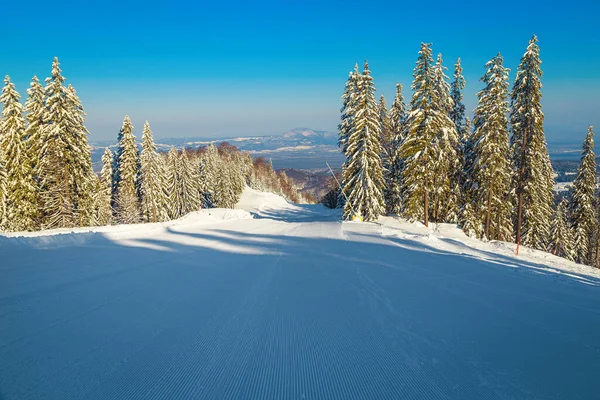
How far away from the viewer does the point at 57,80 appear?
22891 millimetres

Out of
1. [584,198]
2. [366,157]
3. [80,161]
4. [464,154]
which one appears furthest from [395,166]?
[80,161]

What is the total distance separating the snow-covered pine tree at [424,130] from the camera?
24172 millimetres

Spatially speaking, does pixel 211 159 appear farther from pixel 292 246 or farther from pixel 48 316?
pixel 48 316

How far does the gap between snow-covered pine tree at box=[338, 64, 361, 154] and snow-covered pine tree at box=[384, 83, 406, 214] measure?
5170 millimetres

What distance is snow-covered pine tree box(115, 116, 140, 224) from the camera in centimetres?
3569

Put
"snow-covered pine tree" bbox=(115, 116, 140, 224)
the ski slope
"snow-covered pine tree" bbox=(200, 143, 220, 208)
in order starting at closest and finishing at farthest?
the ski slope
"snow-covered pine tree" bbox=(115, 116, 140, 224)
"snow-covered pine tree" bbox=(200, 143, 220, 208)

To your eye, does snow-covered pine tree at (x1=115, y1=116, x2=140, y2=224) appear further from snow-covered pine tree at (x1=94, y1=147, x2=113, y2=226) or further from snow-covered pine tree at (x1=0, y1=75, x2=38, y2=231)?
snow-covered pine tree at (x1=0, y1=75, x2=38, y2=231)

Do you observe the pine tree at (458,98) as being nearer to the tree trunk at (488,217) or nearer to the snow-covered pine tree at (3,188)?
the tree trunk at (488,217)

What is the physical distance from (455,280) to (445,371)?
4.86m

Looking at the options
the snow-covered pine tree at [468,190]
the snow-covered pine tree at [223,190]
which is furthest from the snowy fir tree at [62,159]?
the snow-covered pine tree at [223,190]

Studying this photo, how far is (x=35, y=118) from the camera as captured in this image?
2394 cm

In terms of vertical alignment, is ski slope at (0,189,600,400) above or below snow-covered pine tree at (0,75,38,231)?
below

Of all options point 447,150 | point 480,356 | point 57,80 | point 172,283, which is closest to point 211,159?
point 57,80

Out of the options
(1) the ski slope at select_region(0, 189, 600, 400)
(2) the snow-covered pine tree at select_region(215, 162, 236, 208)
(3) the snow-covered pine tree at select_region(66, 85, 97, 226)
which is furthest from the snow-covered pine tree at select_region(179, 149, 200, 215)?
(1) the ski slope at select_region(0, 189, 600, 400)
